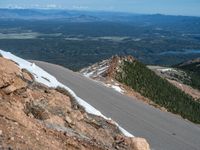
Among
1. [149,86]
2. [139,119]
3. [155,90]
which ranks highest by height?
[139,119]

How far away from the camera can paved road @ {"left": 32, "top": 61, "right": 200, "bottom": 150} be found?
69.5ft

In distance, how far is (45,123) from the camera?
1260 cm

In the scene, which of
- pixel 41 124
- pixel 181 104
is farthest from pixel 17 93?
pixel 181 104

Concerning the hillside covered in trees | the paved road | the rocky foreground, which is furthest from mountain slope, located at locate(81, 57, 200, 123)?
the rocky foreground

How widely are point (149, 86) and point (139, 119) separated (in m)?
15.2

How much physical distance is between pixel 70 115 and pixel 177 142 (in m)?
8.47

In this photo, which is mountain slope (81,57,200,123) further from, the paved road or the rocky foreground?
the rocky foreground

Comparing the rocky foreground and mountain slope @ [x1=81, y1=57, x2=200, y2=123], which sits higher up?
the rocky foreground

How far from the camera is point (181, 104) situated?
39.4m

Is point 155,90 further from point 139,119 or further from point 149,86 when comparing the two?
point 139,119

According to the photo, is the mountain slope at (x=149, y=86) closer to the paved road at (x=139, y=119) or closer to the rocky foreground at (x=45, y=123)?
the paved road at (x=139, y=119)

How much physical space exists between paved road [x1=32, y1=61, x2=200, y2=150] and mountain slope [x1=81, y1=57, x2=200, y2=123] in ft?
21.6

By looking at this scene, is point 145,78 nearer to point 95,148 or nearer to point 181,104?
point 181,104

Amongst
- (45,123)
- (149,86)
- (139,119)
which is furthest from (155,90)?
(45,123)
